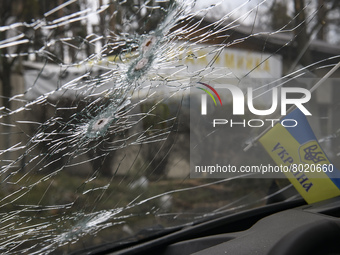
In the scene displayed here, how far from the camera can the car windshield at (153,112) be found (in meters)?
1.78

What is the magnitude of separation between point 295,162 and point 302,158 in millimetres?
47

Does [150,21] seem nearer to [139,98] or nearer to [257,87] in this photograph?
[139,98]

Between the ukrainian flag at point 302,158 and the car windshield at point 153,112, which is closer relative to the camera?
the car windshield at point 153,112

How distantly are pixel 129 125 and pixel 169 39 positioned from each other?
497 millimetres

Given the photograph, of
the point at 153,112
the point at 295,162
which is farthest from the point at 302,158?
the point at 153,112

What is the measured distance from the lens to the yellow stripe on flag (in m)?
2.21

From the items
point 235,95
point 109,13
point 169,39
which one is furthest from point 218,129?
point 109,13

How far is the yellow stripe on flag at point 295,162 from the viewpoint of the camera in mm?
2213

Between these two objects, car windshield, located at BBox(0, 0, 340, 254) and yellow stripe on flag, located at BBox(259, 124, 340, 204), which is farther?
yellow stripe on flag, located at BBox(259, 124, 340, 204)

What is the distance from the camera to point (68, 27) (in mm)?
1771

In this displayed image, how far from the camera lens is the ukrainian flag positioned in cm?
221

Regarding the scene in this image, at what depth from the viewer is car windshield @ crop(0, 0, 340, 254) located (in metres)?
1.78

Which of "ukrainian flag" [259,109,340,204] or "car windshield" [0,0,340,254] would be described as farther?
"ukrainian flag" [259,109,340,204]

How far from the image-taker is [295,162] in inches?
87.3
